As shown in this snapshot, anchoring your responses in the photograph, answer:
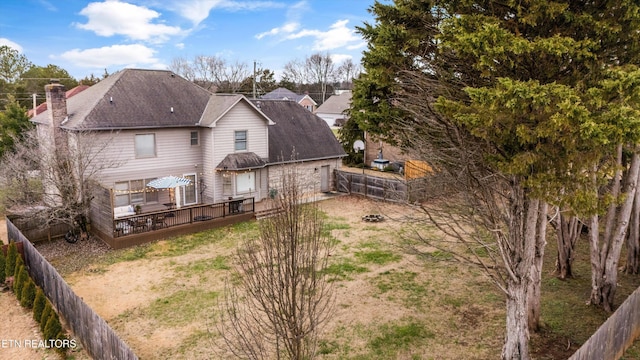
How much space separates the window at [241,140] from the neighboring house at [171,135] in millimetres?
29

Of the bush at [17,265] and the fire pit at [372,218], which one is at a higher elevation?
the bush at [17,265]

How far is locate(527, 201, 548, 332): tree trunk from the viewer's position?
368 inches

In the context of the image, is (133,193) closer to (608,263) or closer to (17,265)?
(17,265)

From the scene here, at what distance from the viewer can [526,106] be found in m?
6.37

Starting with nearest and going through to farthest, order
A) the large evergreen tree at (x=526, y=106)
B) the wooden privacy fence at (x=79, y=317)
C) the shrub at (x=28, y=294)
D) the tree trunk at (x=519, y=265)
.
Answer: the large evergreen tree at (x=526, y=106) → the wooden privacy fence at (x=79, y=317) → the tree trunk at (x=519, y=265) → the shrub at (x=28, y=294)

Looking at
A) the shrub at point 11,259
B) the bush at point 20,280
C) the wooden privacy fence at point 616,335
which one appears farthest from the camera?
the shrub at point 11,259

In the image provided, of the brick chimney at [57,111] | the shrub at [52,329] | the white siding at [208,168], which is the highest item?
the brick chimney at [57,111]

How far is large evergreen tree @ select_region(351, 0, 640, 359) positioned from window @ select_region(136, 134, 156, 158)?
14885mm

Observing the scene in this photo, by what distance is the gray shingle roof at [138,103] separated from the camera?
19016 mm

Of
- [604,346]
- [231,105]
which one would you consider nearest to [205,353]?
[604,346]

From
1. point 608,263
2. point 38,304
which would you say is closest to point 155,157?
point 38,304

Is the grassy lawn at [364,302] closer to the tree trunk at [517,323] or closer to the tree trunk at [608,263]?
the tree trunk at [608,263]

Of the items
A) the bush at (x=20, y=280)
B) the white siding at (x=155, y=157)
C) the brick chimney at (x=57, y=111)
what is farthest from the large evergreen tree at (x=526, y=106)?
the brick chimney at (x=57, y=111)

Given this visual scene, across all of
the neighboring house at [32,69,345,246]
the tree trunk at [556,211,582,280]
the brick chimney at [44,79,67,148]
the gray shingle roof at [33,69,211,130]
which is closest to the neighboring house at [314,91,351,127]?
the neighboring house at [32,69,345,246]
